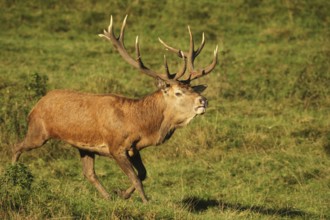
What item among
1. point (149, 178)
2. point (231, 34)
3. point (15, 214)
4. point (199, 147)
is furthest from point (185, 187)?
point (231, 34)

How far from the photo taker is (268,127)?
12.1 metres

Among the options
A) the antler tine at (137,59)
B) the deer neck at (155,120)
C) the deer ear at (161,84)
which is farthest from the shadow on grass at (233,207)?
the antler tine at (137,59)

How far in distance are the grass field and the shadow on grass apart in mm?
25

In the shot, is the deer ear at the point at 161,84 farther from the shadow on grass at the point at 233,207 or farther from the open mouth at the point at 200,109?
the shadow on grass at the point at 233,207

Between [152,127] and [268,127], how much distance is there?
3940 mm

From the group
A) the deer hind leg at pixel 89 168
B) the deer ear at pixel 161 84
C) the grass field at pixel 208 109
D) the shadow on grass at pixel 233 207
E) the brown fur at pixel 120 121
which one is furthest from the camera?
the deer hind leg at pixel 89 168

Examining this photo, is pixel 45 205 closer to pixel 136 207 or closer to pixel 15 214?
pixel 15 214

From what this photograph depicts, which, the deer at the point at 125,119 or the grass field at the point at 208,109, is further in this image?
the deer at the point at 125,119

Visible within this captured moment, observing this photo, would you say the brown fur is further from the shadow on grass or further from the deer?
the shadow on grass

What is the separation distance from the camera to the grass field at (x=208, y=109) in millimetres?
8305

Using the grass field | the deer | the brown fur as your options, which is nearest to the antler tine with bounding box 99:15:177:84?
the deer

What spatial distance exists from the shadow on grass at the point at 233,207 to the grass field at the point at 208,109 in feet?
0.08

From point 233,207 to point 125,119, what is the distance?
171cm

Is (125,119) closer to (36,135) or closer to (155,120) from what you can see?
(155,120)
